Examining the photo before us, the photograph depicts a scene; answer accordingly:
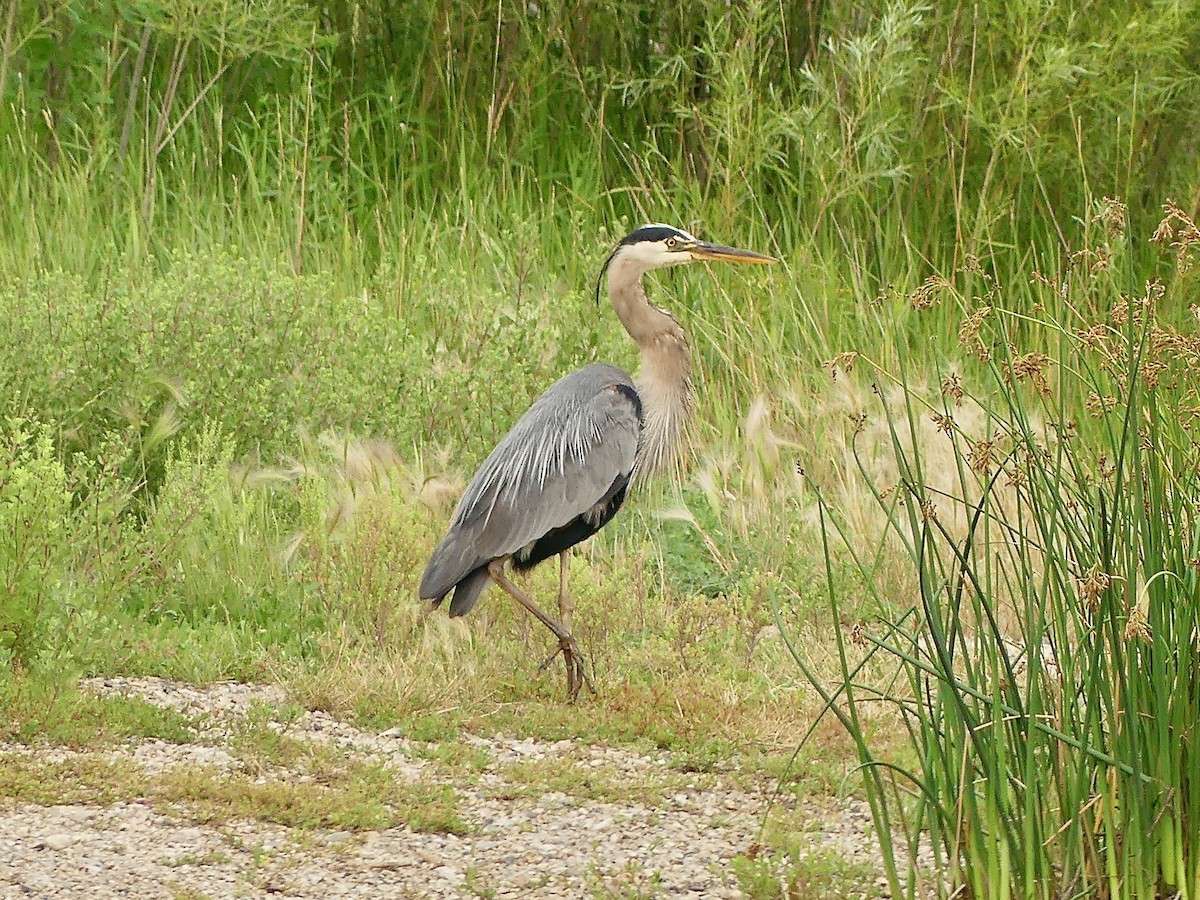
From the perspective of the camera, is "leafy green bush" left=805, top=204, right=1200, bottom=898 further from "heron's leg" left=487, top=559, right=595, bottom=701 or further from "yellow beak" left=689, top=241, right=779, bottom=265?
"yellow beak" left=689, top=241, right=779, bottom=265

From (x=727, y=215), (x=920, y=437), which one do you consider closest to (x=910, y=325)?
(x=727, y=215)

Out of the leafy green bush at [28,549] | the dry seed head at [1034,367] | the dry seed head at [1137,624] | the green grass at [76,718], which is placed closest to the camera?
the dry seed head at [1137,624]

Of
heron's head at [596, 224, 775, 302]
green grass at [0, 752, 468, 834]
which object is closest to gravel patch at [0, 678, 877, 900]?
green grass at [0, 752, 468, 834]

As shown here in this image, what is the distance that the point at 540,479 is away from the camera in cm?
503

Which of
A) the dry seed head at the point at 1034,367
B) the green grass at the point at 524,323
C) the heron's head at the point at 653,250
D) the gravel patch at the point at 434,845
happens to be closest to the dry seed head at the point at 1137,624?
the green grass at the point at 524,323

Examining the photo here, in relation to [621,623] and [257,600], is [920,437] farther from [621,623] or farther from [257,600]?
[257,600]

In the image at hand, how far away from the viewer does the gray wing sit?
4.93 meters

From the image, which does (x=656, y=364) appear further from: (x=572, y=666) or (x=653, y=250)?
(x=572, y=666)

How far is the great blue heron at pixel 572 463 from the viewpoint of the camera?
16.2ft

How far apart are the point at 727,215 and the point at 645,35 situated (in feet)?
4.77

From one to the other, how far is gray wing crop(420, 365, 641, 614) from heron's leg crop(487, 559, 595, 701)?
6 centimetres

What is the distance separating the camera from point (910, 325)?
7.33 meters

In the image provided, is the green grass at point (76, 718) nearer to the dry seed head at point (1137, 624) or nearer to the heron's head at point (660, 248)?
the heron's head at point (660, 248)

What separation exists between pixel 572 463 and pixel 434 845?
1.63 m
